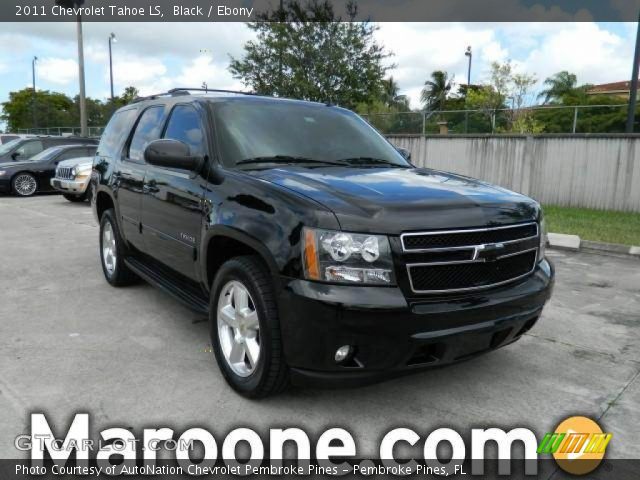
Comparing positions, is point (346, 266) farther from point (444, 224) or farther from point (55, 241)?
point (55, 241)

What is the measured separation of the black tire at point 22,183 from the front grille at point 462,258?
1480 centimetres

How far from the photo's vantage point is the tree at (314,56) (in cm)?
2259

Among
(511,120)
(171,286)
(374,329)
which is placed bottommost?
(171,286)

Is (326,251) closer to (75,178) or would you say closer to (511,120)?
(75,178)

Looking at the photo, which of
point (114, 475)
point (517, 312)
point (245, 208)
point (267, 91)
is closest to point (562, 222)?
point (517, 312)

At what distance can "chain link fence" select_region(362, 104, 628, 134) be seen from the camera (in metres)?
14.7

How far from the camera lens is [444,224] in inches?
112

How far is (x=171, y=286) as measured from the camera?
4289 mm

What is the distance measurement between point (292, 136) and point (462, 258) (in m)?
1.70

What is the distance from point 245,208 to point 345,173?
73 cm

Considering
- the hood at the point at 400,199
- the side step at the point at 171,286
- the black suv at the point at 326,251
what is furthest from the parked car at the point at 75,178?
the hood at the point at 400,199

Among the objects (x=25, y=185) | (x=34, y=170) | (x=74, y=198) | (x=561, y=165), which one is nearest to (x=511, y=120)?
(x=561, y=165)

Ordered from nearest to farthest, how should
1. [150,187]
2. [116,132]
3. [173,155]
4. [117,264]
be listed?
[173,155] < [150,187] < [117,264] < [116,132]

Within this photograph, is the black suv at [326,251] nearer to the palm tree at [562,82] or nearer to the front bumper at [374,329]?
the front bumper at [374,329]
